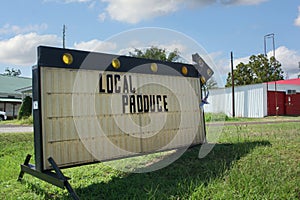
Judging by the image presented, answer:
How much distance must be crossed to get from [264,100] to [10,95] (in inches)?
1027

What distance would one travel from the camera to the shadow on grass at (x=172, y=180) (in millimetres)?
A: 4176

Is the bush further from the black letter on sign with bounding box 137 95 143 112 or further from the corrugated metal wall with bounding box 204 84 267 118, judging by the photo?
the black letter on sign with bounding box 137 95 143 112

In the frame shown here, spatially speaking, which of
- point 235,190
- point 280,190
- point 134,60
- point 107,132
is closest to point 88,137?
point 107,132

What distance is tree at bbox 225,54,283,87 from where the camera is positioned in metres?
37.1

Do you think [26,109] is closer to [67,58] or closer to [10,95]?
[10,95]

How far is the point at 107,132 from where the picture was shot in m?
5.14

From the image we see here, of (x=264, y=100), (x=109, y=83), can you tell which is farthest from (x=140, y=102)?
(x=264, y=100)

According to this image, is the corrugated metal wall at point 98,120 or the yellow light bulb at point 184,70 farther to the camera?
the yellow light bulb at point 184,70

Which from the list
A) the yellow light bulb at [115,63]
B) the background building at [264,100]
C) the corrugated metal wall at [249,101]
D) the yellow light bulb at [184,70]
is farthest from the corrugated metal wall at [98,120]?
the background building at [264,100]

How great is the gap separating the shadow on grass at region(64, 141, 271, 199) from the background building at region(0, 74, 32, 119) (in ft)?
86.5

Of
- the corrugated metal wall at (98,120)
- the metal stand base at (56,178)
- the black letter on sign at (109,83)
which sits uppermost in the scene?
the black letter on sign at (109,83)

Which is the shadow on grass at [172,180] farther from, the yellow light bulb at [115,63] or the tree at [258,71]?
the tree at [258,71]

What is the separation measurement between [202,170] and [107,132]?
1.81m

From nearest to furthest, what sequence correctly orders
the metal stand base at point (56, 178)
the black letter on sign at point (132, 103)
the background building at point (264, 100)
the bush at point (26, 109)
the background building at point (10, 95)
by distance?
the metal stand base at point (56, 178)
the black letter on sign at point (132, 103)
the bush at point (26, 109)
the background building at point (264, 100)
the background building at point (10, 95)
